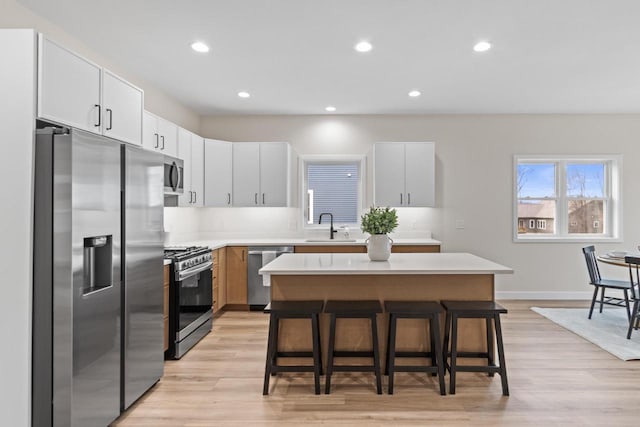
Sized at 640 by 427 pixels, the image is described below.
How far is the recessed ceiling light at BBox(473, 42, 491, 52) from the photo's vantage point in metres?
3.34

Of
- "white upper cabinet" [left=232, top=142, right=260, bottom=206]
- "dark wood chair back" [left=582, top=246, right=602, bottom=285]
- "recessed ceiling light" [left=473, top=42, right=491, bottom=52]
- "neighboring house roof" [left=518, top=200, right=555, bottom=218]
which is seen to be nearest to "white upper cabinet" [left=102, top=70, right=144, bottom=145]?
"white upper cabinet" [left=232, top=142, right=260, bottom=206]

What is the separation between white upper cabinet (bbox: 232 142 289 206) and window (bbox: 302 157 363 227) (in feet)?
1.77

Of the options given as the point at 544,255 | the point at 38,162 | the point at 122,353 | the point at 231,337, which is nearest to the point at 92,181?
the point at 38,162

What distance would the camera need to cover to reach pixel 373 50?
350 cm

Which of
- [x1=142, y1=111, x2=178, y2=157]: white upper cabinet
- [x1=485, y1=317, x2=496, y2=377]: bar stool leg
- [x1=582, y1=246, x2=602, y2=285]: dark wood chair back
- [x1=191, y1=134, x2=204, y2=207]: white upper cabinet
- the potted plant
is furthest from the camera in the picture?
[x1=191, y1=134, x2=204, y2=207]: white upper cabinet

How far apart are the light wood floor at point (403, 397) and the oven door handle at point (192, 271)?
724mm

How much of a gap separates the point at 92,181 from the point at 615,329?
5114 millimetres

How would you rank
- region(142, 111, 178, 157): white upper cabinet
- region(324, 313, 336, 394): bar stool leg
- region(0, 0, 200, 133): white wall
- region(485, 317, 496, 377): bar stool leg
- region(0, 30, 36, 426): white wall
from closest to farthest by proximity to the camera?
region(0, 30, 36, 426): white wall < region(0, 0, 200, 133): white wall < region(324, 313, 336, 394): bar stool leg < region(485, 317, 496, 377): bar stool leg < region(142, 111, 178, 157): white upper cabinet

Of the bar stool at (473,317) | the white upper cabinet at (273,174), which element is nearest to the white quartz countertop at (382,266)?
the bar stool at (473,317)

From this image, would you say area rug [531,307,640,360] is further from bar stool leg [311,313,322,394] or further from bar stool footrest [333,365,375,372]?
bar stool leg [311,313,322,394]

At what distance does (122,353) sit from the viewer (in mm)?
2494

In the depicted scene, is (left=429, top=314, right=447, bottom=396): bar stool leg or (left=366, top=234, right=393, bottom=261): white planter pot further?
(left=366, top=234, right=393, bottom=261): white planter pot

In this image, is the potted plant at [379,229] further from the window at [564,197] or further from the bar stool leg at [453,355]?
the window at [564,197]

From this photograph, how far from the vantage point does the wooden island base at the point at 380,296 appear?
3.09 meters
